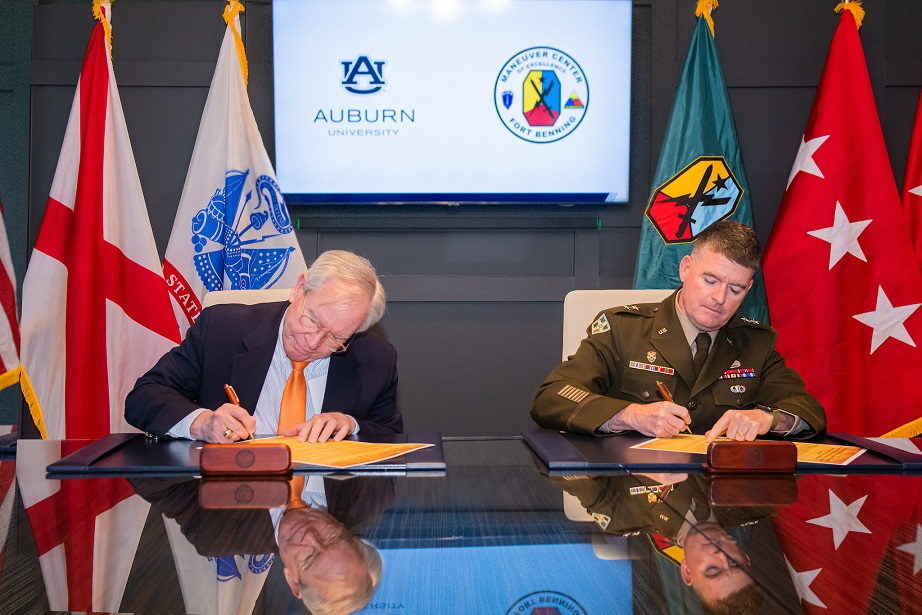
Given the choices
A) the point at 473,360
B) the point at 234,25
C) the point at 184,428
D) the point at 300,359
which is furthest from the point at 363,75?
the point at 184,428

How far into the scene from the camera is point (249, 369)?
83.6 inches

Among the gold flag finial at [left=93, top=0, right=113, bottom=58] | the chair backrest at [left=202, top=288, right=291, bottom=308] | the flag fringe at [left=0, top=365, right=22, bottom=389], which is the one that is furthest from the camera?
the gold flag finial at [left=93, top=0, right=113, bottom=58]

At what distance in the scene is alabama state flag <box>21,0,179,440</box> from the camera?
125 inches

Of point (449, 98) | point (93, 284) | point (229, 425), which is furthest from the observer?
point (449, 98)

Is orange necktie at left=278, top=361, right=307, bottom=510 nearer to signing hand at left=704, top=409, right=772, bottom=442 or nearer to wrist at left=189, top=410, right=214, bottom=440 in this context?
wrist at left=189, top=410, right=214, bottom=440

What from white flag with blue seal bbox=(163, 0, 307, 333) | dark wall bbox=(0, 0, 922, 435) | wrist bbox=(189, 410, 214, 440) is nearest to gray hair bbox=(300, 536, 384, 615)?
wrist bbox=(189, 410, 214, 440)

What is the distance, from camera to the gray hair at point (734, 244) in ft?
7.27

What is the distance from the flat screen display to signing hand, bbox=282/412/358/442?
1.82 metres

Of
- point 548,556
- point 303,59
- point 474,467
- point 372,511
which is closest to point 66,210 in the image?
point 303,59

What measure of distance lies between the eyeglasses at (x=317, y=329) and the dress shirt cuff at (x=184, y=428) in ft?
1.10

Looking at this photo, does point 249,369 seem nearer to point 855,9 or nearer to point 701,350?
point 701,350

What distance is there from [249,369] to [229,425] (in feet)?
1.45

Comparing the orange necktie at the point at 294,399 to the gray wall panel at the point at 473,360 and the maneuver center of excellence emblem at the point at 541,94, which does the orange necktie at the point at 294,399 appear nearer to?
the gray wall panel at the point at 473,360

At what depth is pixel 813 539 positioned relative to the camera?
1.05 m
